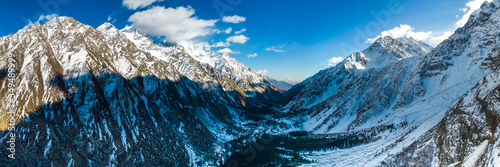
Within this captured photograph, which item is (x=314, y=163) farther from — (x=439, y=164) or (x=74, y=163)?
(x=74, y=163)

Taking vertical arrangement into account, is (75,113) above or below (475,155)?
above

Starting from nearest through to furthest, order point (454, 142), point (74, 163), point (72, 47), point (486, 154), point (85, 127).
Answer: point (486, 154) < point (454, 142) < point (74, 163) < point (85, 127) < point (72, 47)

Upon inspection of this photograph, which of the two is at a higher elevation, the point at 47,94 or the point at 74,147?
the point at 47,94

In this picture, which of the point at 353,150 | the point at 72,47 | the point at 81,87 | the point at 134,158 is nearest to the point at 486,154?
the point at 353,150

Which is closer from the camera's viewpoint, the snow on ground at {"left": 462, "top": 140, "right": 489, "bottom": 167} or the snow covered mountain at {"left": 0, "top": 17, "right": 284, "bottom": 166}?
the snow on ground at {"left": 462, "top": 140, "right": 489, "bottom": 167}

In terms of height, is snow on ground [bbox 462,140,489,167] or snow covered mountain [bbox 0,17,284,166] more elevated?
snow covered mountain [bbox 0,17,284,166]

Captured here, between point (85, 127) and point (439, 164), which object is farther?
point (85, 127)

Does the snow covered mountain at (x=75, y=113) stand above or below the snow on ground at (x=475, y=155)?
above

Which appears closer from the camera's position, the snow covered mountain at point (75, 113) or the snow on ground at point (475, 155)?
the snow on ground at point (475, 155)

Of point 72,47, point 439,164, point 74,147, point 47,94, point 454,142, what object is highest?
point 72,47

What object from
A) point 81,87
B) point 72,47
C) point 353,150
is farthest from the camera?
point 353,150

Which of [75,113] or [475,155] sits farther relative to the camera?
[75,113]
